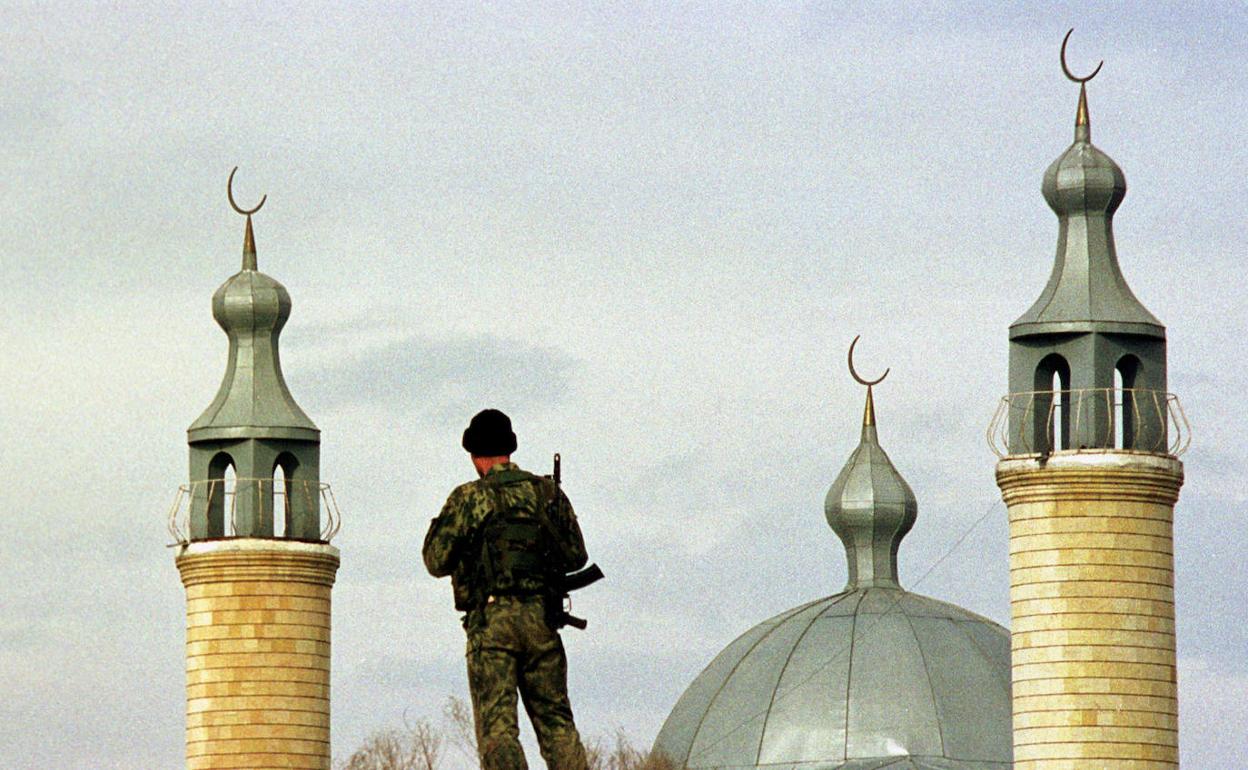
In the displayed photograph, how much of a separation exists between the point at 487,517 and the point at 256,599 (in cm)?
4758

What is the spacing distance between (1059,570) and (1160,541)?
1696mm

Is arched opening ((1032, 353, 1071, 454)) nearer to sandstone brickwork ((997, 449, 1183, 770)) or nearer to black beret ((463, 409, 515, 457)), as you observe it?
sandstone brickwork ((997, 449, 1183, 770))

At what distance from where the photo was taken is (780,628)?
240 feet

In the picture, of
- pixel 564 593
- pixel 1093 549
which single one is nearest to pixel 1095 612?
pixel 1093 549

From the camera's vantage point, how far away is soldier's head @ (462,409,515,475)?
18.1 metres

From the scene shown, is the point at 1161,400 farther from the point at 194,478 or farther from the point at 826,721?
the point at 194,478

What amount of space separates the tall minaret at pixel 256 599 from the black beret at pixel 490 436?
46.8 m

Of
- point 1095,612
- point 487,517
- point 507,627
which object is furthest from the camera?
point 1095,612

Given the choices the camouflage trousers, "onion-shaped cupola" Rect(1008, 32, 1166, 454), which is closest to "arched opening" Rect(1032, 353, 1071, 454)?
"onion-shaped cupola" Rect(1008, 32, 1166, 454)

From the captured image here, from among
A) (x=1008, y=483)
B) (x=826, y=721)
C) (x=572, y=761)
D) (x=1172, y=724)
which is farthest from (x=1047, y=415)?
(x=572, y=761)

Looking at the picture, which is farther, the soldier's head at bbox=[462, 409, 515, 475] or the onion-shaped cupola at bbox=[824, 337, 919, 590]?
the onion-shaped cupola at bbox=[824, 337, 919, 590]

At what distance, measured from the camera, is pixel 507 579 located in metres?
18.2

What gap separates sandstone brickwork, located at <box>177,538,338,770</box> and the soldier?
4637cm

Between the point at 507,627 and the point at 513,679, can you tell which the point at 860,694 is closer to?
the point at 513,679
